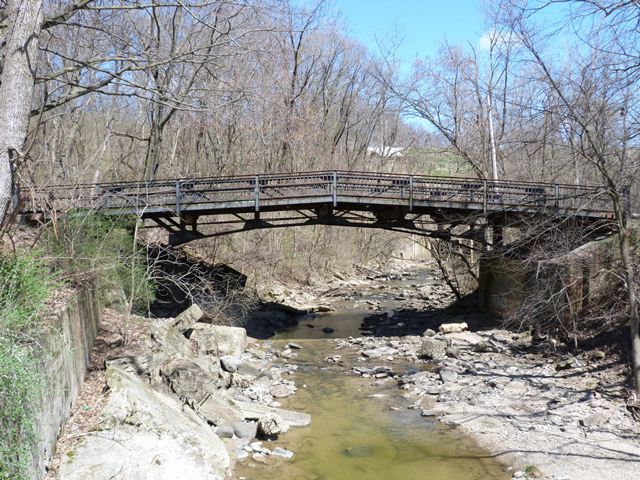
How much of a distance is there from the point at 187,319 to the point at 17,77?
343 inches

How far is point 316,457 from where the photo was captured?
1012 centimetres

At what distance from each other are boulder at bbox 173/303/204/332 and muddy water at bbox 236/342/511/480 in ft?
11.4

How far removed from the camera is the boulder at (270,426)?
10.7 meters

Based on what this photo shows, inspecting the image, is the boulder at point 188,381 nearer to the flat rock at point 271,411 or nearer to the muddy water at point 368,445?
the flat rock at point 271,411

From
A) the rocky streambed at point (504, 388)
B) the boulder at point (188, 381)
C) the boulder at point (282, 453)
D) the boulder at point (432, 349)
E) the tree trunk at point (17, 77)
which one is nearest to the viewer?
the tree trunk at point (17, 77)

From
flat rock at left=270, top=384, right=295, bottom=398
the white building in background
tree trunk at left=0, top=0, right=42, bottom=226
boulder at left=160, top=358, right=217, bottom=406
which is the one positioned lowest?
flat rock at left=270, top=384, right=295, bottom=398

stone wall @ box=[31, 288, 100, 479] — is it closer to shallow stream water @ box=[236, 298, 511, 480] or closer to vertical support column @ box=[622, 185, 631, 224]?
shallow stream water @ box=[236, 298, 511, 480]

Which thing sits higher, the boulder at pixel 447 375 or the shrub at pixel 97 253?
the shrub at pixel 97 253

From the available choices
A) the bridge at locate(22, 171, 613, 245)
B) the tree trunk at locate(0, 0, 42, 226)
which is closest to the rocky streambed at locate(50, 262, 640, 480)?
the tree trunk at locate(0, 0, 42, 226)

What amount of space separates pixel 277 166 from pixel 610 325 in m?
21.8

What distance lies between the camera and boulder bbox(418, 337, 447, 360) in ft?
54.8

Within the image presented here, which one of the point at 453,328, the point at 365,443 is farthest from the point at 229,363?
the point at 453,328

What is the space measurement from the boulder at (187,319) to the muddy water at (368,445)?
3.46m

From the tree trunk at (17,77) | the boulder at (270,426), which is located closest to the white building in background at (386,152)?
the boulder at (270,426)
